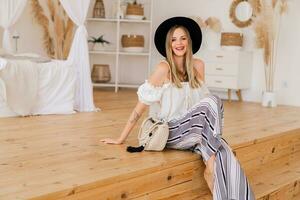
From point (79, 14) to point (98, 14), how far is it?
91.3 inches

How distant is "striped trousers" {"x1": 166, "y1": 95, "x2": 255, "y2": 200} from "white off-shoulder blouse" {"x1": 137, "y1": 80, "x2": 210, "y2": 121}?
0.37ft

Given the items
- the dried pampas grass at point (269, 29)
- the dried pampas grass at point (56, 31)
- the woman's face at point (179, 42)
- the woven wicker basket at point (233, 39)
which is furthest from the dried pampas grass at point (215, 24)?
the woman's face at point (179, 42)

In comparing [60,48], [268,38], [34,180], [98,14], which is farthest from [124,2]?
[34,180]

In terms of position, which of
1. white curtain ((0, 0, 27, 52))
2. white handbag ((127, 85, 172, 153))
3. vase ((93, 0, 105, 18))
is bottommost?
white handbag ((127, 85, 172, 153))

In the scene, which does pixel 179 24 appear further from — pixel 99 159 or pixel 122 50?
pixel 122 50

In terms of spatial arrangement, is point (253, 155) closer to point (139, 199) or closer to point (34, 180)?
point (139, 199)

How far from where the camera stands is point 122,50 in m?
7.64

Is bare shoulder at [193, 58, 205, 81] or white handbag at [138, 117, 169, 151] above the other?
bare shoulder at [193, 58, 205, 81]

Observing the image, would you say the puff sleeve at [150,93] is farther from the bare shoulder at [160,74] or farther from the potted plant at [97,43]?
the potted plant at [97,43]

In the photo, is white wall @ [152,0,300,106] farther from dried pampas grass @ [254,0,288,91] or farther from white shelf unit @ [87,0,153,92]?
white shelf unit @ [87,0,153,92]

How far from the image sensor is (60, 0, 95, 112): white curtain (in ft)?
17.2

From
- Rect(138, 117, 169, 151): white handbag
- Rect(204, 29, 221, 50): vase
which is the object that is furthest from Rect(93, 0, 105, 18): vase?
Rect(138, 117, 169, 151): white handbag

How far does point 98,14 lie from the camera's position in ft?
25.0

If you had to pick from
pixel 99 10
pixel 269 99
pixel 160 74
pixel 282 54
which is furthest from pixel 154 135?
pixel 99 10
